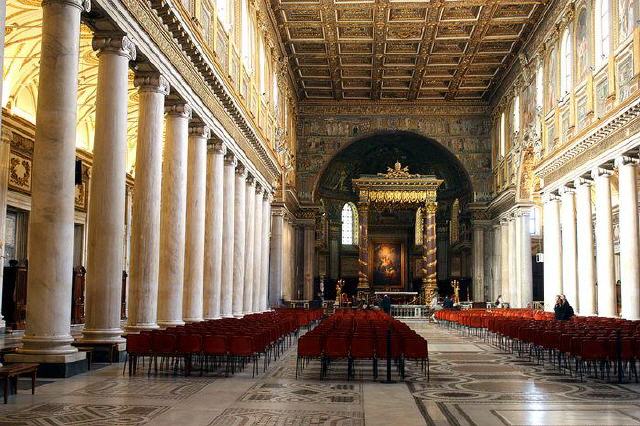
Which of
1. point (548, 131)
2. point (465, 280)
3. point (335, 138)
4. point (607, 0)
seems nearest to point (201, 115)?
point (607, 0)

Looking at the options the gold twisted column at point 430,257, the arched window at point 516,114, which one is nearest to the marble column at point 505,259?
the gold twisted column at point 430,257

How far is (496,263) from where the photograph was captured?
4384 centimetres

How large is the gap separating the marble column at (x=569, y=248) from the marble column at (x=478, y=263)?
14.3 meters

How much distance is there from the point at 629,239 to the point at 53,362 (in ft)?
57.9

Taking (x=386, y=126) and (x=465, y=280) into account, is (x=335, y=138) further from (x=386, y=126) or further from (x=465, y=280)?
(x=465, y=280)

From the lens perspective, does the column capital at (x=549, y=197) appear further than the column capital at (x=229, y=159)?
Yes

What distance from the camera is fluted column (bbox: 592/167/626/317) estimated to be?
2473 cm

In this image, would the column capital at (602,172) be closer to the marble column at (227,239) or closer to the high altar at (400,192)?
the marble column at (227,239)

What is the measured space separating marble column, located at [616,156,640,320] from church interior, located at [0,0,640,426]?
6cm

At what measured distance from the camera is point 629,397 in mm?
10656

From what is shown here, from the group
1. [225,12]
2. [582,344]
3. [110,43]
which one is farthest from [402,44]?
[582,344]

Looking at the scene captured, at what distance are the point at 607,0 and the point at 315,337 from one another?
57.8 ft

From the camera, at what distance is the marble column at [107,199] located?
44.5 ft

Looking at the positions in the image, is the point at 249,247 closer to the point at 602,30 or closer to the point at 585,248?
the point at 585,248
